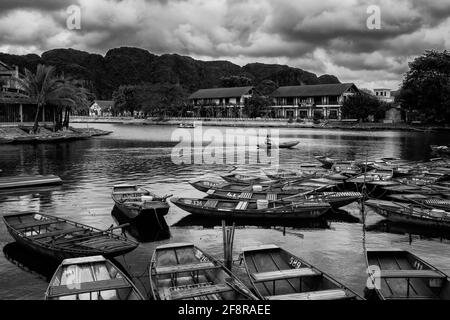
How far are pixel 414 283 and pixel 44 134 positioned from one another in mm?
68372

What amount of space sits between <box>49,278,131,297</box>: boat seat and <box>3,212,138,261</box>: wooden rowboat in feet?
9.78

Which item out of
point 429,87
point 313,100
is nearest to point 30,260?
point 429,87

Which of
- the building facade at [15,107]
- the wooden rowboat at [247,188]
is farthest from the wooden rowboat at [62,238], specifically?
the building facade at [15,107]

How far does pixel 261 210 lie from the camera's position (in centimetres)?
2231

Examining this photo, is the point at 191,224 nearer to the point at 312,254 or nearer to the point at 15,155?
the point at 312,254

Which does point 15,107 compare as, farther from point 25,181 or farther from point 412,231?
point 412,231

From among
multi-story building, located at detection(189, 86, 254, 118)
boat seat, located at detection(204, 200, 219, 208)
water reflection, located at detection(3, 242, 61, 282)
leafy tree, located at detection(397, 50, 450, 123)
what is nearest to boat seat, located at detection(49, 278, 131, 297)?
water reflection, located at detection(3, 242, 61, 282)

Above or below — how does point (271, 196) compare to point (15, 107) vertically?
below

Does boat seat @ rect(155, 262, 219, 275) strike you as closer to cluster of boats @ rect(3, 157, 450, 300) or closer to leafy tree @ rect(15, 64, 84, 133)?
cluster of boats @ rect(3, 157, 450, 300)

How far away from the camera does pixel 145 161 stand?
4884cm

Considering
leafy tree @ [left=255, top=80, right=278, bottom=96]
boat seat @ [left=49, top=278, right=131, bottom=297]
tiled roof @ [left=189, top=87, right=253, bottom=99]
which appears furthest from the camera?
leafy tree @ [left=255, top=80, right=278, bottom=96]

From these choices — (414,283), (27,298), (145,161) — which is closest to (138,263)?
(27,298)

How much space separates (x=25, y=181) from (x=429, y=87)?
289ft

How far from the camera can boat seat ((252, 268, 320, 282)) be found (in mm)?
12359
